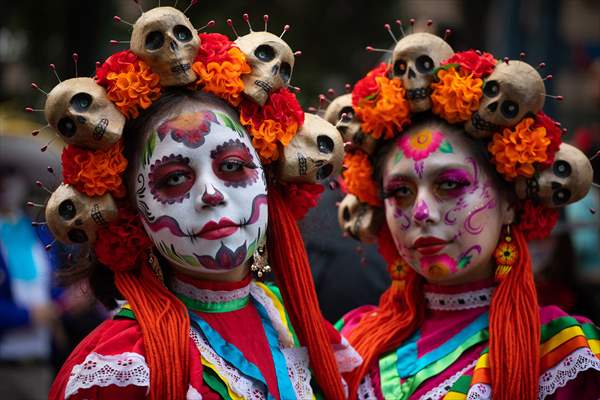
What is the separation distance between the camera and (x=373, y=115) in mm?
3922

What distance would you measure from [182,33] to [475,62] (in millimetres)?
1136

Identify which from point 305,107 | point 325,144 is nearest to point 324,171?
point 325,144

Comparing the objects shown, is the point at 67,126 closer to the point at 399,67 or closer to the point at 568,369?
the point at 399,67

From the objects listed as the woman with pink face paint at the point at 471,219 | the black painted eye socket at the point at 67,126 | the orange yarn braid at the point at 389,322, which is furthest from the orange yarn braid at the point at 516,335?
the black painted eye socket at the point at 67,126

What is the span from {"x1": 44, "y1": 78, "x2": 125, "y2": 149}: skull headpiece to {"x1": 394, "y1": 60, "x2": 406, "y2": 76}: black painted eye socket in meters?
1.13

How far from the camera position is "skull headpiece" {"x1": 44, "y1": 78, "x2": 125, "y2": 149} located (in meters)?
3.30

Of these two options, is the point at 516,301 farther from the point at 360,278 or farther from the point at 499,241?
the point at 360,278

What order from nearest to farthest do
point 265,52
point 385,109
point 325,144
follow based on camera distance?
1. point 265,52
2. point 325,144
3. point 385,109

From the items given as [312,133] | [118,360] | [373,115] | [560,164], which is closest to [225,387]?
[118,360]

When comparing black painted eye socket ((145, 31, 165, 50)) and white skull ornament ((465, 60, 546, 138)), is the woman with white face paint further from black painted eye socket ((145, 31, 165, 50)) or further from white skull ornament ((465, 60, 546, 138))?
white skull ornament ((465, 60, 546, 138))

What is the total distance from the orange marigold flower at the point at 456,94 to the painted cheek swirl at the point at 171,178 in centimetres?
102

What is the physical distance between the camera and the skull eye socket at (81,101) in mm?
3307

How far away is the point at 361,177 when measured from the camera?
411 cm

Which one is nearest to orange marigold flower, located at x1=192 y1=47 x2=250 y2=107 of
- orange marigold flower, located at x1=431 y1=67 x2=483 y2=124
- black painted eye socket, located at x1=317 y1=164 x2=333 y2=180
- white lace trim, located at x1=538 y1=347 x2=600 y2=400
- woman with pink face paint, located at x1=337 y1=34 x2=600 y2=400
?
black painted eye socket, located at x1=317 y1=164 x2=333 y2=180
